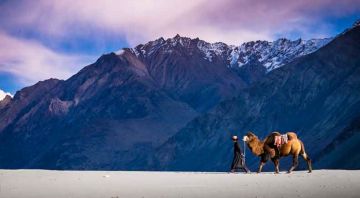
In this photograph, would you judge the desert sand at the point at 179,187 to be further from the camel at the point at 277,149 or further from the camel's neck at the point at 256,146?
the camel's neck at the point at 256,146

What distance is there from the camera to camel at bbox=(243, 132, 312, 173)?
1308 inches

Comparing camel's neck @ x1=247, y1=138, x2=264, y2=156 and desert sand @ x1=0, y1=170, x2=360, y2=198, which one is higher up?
camel's neck @ x1=247, y1=138, x2=264, y2=156

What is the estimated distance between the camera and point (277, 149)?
3369cm

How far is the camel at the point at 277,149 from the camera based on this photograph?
33.2m

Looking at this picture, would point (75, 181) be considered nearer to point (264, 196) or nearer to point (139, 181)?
point (139, 181)

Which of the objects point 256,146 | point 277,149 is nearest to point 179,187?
point 277,149

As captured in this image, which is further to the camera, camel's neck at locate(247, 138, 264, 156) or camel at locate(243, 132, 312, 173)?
camel's neck at locate(247, 138, 264, 156)

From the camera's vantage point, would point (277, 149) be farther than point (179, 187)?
Yes

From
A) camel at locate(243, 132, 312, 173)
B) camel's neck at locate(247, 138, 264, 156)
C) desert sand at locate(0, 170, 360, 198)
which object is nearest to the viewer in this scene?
desert sand at locate(0, 170, 360, 198)

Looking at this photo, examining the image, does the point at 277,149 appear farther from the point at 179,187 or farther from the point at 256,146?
the point at 179,187

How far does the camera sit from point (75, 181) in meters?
26.9

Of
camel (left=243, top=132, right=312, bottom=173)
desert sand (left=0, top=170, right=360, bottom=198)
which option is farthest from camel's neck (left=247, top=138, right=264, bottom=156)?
→ desert sand (left=0, top=170, right=360, bottom=198)

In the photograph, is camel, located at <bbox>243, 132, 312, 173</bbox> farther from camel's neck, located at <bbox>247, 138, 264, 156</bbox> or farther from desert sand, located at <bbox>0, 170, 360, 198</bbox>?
desert sand, located at <bbox>0, 170, 360, 198</bbox>

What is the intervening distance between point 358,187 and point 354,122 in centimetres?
16200
